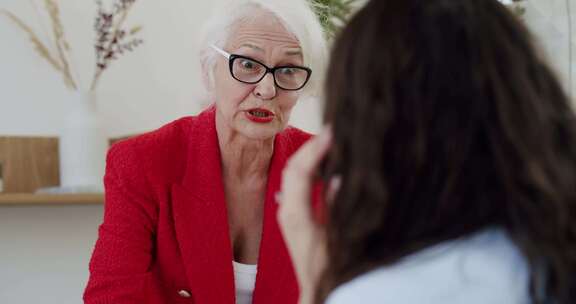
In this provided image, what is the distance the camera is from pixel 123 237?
138 centimetres

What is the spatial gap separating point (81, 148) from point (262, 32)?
0.79 meters

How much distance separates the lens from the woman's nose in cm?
146

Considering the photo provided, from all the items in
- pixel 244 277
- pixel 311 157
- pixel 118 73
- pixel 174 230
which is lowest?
pixel 244 277

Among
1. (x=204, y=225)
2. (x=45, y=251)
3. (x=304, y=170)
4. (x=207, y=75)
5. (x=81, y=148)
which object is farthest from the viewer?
(x=45, y=251)

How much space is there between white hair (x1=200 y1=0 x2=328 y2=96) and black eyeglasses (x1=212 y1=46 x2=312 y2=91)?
0.16 feet

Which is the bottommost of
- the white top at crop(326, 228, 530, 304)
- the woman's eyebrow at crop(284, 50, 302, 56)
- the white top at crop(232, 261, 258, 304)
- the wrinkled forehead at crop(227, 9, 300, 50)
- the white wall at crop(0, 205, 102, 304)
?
the white wall at crop(0, 205, 102, 304)

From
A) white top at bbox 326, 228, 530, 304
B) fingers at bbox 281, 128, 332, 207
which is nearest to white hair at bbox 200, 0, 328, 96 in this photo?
fingers at bbox 281, 128, 332, 207

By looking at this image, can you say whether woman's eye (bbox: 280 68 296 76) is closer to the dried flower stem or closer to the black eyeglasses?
the black eyeglasses

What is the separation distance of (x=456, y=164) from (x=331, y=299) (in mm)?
188

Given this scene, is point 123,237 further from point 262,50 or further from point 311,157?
point 311,157

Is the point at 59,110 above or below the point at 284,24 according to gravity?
below

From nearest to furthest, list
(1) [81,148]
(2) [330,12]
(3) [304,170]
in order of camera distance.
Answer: (3) [304,170], (2) [330,12], (1) [81,148]

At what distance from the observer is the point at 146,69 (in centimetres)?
222

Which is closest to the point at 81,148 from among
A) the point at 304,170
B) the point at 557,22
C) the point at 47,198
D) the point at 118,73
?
the point at 47,198
